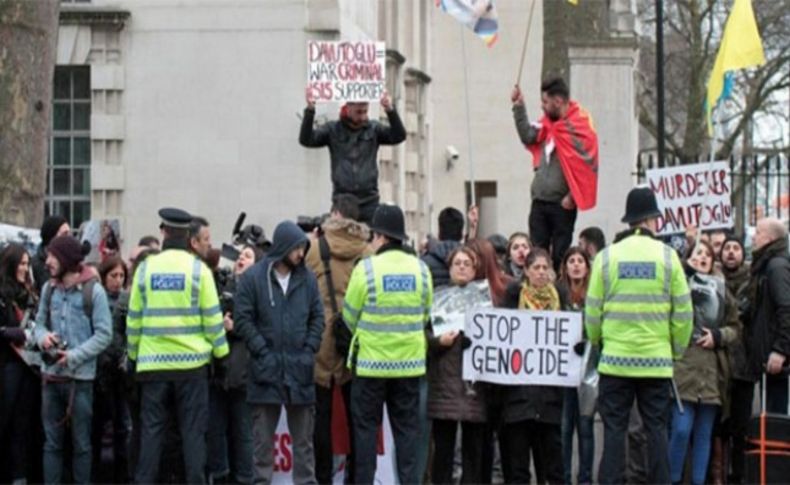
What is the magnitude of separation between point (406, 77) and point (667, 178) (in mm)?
14350

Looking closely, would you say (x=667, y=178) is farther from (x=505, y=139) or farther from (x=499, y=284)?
(x=505, y=139)

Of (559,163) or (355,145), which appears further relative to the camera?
(559,163)

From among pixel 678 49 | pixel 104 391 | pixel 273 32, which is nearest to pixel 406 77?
pixel 273 32

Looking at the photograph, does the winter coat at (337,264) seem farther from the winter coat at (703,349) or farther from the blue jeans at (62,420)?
the winter coat at (703,349)

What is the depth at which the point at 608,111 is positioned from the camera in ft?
67.4

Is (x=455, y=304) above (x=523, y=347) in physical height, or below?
above

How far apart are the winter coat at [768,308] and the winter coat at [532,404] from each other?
5.83 ft

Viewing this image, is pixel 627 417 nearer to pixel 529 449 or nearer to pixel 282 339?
pixel 529 449

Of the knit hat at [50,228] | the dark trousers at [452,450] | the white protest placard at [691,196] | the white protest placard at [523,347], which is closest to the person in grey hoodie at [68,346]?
the knit hat at [50,228]

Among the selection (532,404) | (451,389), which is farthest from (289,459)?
(532,404)

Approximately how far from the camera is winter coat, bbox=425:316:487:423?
1384 cm

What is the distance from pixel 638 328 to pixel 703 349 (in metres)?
1.40

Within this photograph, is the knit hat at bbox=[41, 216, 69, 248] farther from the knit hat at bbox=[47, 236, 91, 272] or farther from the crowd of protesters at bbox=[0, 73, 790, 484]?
the knit hat at bbox=[47, 236, 91, 272]

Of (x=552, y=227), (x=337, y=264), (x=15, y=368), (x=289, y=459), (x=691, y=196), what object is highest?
(x=691, y=196)
